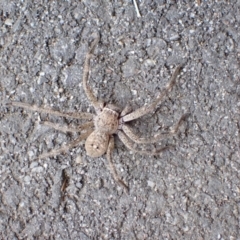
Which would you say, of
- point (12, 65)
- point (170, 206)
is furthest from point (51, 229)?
point (12, 65)

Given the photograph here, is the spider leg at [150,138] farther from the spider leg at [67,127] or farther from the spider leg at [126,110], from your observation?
the spider leg at [67,127]

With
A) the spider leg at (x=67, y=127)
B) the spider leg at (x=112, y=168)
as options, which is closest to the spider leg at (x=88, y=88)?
the spider leg at (x=67, y=127)

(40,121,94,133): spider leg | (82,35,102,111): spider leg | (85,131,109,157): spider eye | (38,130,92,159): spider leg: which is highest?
(82,35,102,111): spider leg

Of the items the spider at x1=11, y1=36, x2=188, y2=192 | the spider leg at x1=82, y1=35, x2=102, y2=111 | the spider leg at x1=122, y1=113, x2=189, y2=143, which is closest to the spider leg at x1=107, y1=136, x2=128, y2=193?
the spider at x1=11, y1=36, x2=188, y2=192

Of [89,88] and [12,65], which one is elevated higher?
[12,65]

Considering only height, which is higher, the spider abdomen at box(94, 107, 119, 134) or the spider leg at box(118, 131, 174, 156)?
the spider abdomen at box(94, 107, 119, 134)

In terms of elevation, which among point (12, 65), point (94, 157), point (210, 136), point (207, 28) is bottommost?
point (210, 136)

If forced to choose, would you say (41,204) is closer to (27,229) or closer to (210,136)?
(27,229)

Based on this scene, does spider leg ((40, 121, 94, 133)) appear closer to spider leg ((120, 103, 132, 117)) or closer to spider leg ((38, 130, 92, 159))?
spider leg ((38, 130, 92, 159))
